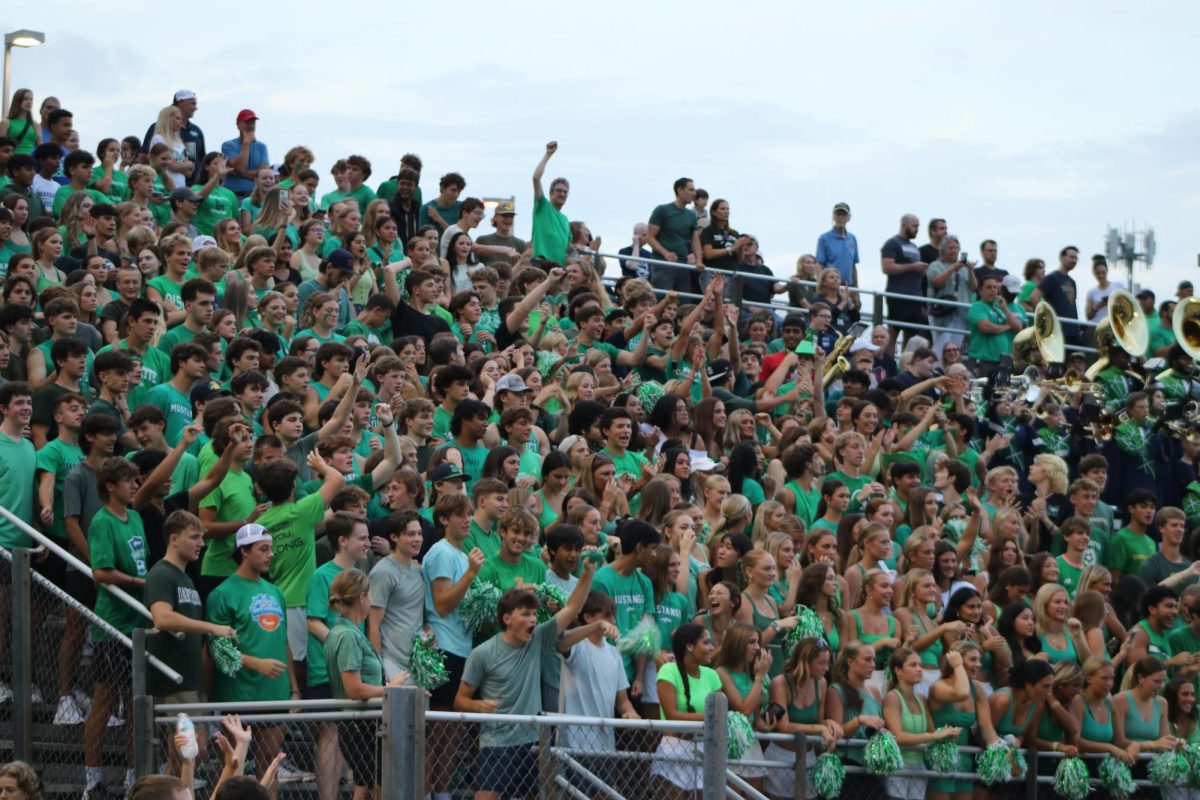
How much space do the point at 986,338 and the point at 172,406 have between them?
35.5 feet

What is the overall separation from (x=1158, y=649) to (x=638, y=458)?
3857mm

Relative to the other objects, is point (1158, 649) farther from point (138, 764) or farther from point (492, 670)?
point (138, 764)

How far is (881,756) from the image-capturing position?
37.4 ft

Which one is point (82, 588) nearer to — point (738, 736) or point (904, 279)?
point (738, 736)

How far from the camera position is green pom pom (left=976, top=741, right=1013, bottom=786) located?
11930 mm

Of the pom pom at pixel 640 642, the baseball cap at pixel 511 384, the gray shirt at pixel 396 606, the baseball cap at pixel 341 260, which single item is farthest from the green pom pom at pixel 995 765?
the baseball cap at pixel 341 260

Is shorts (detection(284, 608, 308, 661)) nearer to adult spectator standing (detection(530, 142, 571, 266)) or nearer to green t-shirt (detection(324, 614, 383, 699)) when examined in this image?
green t-shirt (detection(324, 614, 383, 699))

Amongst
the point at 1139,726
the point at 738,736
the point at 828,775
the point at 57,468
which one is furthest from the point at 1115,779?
the point at 57,468

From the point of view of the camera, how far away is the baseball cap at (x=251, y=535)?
32.8ft

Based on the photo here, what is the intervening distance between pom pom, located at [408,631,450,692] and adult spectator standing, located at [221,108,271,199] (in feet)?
32.0

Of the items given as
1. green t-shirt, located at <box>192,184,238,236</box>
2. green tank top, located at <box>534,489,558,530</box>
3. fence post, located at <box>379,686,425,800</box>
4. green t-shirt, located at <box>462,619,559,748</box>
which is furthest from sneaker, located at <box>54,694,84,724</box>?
green t-shirt, located at <box>192,184,238,236</box>

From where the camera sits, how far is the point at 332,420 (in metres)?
12.0

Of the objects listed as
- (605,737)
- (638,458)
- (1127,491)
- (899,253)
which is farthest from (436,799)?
(899,253)

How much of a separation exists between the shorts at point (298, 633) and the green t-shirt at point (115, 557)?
30.5 inches
